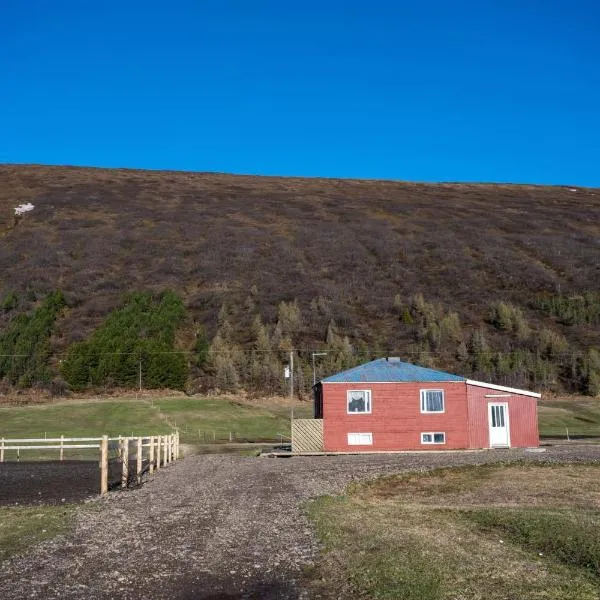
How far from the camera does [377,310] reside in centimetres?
6650

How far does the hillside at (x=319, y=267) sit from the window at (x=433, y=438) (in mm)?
21029

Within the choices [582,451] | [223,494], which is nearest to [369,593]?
[223,494]

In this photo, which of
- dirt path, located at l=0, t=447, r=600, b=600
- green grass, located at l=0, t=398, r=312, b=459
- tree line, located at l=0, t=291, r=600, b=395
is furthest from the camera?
tree line, located at l=0, t=291, r=600, b=395

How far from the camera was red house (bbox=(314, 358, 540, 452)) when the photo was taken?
33531mm

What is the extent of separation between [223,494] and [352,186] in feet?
349

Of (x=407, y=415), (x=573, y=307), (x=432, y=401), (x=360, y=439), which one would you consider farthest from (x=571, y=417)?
(x=573, y=307)

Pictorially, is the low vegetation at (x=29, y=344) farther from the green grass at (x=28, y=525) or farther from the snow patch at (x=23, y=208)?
the green grass at (x=28, y=525)

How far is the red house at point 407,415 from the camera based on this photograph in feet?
110

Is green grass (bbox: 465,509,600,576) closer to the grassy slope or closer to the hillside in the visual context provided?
the grassy slope

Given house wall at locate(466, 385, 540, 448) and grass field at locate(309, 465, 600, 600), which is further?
house wall at locate(466, 385, 540, 448)

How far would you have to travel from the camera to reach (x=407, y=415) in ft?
110

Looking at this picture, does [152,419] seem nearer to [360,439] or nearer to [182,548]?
[360,439]

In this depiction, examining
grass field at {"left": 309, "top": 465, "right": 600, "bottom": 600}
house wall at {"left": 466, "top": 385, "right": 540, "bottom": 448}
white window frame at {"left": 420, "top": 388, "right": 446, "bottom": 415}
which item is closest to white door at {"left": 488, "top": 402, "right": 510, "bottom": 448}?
house wall at {"left": 466, "top": 385, "right": 540, "bottom": 448}

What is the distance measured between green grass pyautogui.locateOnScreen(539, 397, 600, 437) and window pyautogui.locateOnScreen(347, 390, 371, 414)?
47.6 ft
